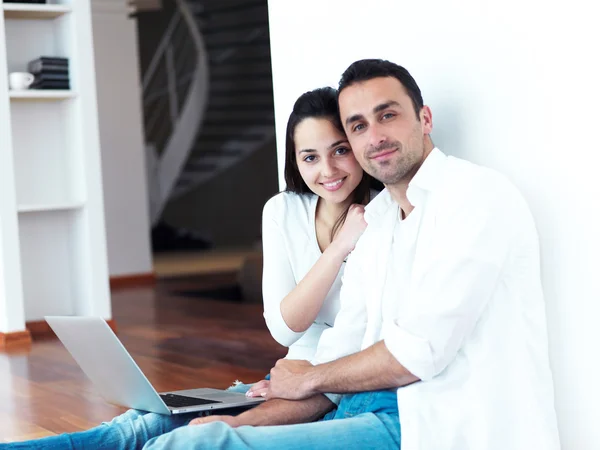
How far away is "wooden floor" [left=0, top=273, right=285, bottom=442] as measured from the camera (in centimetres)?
381

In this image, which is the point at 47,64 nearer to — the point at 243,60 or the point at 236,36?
the point at 236,36

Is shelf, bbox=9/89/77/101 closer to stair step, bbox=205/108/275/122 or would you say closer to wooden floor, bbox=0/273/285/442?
wooden floor, bbox=0/273/285/442

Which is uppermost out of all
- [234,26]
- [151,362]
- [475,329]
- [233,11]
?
[233,11]

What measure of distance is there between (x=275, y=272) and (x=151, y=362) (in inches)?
106

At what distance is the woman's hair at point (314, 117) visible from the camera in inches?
93.1

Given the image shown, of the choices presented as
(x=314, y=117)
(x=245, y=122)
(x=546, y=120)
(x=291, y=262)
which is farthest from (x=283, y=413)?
(x=245, y=122)

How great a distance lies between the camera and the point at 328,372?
2.03 meters

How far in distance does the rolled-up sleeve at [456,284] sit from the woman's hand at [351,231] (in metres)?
0.43

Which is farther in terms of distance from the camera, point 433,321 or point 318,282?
point 318,282

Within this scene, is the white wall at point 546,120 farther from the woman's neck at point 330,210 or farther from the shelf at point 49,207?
the shelf at point 49,207

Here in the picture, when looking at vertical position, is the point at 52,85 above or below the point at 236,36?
below

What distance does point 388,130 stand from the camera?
6.46 feet

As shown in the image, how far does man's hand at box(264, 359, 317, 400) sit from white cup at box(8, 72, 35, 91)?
4679mm

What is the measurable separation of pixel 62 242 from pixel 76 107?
1.05 metres
